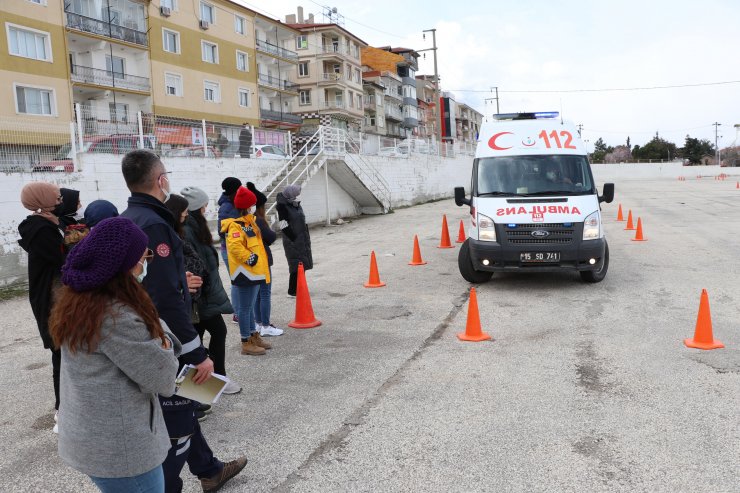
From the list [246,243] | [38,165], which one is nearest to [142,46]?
[38,165]

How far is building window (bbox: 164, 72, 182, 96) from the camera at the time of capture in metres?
35.1

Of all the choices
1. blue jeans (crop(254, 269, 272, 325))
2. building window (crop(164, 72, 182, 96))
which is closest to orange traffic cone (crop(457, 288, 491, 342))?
blue jeans (crop(254, 269, 272, 325))

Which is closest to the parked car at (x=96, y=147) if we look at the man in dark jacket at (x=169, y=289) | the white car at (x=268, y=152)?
the white car at (x=268, y=152)

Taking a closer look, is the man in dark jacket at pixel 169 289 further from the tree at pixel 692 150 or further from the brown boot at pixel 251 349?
the tree at pixel 692 150

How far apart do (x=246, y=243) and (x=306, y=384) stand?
1545 mm

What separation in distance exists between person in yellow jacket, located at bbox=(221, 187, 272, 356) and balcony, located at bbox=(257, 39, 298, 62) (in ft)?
137

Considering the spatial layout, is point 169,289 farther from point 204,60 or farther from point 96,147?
point 204,60

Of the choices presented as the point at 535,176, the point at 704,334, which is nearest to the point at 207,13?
→ the point at 535,176

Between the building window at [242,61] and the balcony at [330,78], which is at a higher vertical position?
the balcony at [330,78]

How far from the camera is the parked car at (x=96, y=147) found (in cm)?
1133

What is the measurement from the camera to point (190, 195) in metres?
4.54

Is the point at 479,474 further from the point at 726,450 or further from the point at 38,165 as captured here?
the point at 38,165

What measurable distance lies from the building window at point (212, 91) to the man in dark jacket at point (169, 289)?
37106 mm

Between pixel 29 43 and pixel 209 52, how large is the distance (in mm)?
12602
